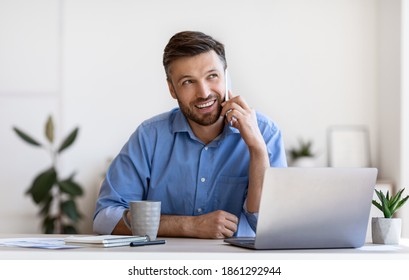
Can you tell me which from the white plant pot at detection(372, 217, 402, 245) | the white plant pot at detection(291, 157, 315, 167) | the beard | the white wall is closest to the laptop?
the white plant pot at detection(372, 217, 402, 245)

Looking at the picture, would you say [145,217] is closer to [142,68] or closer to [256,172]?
[256,172]

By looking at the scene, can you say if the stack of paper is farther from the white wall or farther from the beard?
the white wall

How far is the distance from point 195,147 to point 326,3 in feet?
10.1

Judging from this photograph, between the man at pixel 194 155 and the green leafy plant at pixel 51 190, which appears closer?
the man at pixel 194 155

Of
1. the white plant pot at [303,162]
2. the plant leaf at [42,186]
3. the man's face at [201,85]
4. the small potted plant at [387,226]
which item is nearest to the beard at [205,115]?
the man's face at [201,85]

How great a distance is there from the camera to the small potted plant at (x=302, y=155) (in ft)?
16.9

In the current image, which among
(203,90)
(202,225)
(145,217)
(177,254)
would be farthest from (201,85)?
(177,254)

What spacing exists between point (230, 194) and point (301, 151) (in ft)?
8.92

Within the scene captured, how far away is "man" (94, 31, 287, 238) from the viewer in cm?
255

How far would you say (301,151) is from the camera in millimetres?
5188

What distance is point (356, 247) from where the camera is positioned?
184 centimetres

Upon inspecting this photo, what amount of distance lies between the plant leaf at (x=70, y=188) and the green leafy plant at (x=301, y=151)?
1.63m

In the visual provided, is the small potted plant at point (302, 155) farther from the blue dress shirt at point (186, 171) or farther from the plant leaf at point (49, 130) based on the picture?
the blue dress shirt at point (186, 171)

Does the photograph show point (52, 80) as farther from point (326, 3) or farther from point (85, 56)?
point (326, 3)
